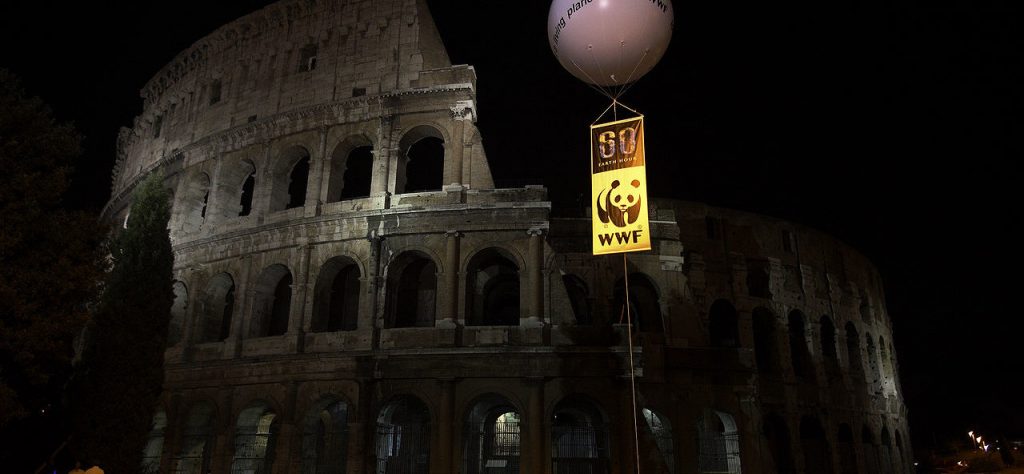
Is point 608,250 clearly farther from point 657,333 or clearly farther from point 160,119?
point 160,119

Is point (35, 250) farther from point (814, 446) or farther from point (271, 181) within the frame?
point (814, 446)

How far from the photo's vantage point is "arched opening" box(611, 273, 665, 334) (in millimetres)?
21578

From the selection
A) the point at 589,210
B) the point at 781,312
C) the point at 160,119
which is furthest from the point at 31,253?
the point at 781,312

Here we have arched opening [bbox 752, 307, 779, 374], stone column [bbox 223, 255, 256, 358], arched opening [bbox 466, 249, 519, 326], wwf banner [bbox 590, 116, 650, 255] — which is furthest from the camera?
arched opening [bbox 752, 307, 779, 374]

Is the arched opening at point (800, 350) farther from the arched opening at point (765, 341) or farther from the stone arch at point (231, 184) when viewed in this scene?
the stone arch at point (231, 184)

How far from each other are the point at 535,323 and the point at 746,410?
824cm

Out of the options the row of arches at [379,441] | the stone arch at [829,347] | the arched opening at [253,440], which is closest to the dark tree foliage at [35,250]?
the arched opening at [253,440]

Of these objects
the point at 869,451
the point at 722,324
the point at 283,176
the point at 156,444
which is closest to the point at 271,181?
the point at 283,176

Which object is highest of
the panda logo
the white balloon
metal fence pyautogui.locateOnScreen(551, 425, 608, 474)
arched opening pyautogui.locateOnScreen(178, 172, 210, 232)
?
arched opening pyautogui.locateOnScreen(178, 172, 210, 232)

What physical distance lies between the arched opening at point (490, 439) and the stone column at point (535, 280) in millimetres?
2531

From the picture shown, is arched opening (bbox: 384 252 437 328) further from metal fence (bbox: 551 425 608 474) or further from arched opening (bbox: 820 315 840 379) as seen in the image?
arched opening (bbox: 820 315 840 379)

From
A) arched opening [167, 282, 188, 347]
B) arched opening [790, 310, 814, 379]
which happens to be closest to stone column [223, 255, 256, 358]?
arched opening [167, 282, 188, 347]

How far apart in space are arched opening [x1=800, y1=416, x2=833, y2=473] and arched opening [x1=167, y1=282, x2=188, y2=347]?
2333 cm

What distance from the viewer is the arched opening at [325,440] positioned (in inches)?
719
